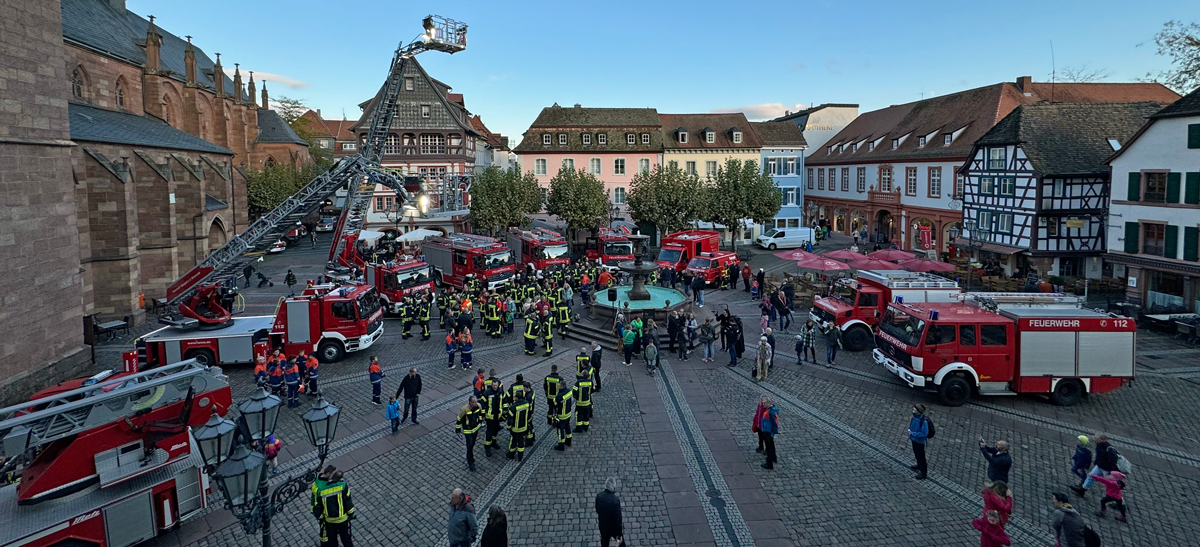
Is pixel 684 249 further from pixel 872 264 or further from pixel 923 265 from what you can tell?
pixel 923 265

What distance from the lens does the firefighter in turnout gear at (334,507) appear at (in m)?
8.76

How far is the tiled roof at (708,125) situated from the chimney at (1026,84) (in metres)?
18.2

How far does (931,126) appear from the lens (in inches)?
1676

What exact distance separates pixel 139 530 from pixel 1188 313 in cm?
2995

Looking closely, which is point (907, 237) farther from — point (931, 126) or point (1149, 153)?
point (1149, 153)

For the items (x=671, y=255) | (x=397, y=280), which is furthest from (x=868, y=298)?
(x=397, y=280)

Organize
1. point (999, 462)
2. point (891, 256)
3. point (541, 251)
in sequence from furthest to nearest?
point (541, 251), point (891, 256), point (999, 462)

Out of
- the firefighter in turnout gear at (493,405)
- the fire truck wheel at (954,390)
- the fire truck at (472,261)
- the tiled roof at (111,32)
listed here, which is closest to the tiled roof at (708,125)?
the fire truck at (472,261)

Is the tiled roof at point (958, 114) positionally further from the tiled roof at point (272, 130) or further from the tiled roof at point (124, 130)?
the tiled roof at point (272, 130)

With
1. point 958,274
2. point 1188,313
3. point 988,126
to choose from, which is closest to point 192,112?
point 958,274

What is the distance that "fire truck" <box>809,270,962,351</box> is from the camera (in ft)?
64.1

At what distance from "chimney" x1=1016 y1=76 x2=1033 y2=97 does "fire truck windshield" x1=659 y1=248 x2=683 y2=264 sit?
962 inches

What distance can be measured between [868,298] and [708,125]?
1409 inches

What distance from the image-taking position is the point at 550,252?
107 feet
